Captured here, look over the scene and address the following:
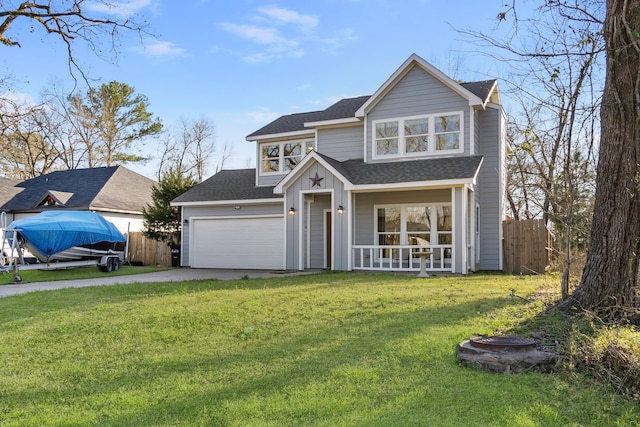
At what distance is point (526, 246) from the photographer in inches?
620

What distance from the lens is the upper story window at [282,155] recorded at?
18.6m

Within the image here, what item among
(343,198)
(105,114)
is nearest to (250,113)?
(105,114)

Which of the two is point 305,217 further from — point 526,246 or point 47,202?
point 47,202

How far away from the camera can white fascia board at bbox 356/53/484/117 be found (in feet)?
48.6

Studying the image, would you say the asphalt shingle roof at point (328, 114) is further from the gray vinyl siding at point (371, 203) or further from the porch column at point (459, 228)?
the porch column at point (459, 228)

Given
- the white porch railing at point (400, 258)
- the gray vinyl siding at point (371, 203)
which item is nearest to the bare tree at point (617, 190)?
the white porch railing at point (400, 258)

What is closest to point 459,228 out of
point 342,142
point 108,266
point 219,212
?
point 342,142

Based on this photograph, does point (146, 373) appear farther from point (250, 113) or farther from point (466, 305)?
point (250, 113)

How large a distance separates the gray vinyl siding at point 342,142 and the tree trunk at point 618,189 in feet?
36.1

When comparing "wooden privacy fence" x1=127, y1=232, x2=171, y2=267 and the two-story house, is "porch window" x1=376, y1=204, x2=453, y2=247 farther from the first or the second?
"wooden privacy fence" x1=127, y1=232, x2=171, y2=267

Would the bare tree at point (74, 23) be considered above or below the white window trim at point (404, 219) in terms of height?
above

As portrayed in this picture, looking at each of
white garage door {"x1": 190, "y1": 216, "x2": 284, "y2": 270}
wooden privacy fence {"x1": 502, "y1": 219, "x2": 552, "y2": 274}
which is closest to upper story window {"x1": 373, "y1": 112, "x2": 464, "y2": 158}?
wooden privacy fence {"x1": 502, "y1": 219, "x2": 552, "y2": 274}

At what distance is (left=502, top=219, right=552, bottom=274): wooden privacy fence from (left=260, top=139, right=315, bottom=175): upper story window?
26.1ft

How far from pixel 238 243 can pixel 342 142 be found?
5.66 meters
